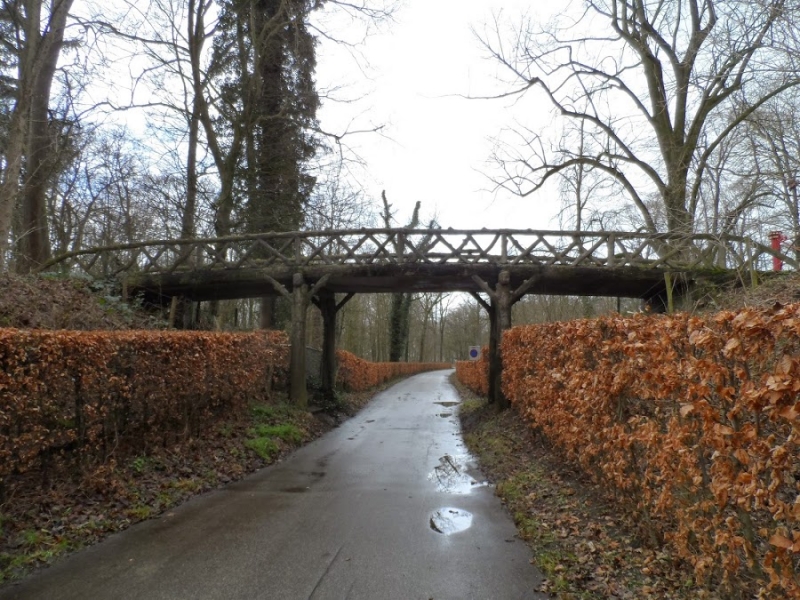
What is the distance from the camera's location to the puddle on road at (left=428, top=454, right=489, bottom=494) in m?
7.58

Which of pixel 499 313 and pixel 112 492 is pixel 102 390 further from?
pixel 499 313

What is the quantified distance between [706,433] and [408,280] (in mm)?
11836

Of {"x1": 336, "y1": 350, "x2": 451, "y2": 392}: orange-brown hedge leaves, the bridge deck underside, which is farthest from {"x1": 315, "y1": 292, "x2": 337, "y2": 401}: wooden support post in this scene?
{"x1": 336, "y1": 350, "x2": 451, "y2": 392}: orange-brown hedge leaves

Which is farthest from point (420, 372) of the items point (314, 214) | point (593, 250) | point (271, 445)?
point (271, 445)

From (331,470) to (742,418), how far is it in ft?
21.7

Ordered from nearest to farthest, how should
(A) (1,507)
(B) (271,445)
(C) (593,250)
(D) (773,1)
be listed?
(A) (1,507)
(D) (773,1)
(B) (271,445)
(C) (593,250)

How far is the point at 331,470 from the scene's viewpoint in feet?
28.4

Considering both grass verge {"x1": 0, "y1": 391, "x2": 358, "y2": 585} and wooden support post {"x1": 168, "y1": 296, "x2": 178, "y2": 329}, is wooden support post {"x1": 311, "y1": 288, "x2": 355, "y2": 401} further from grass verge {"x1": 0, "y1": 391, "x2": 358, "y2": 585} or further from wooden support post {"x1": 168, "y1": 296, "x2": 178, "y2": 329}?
grass verge {"x1": 0, "y1": 391, "x2": 358, "y2": 585}

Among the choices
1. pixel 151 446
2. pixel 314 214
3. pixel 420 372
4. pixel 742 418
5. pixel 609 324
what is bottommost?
pixel 420 372

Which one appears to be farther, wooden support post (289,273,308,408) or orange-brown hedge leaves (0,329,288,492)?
wooden support post (289,273,308,408)

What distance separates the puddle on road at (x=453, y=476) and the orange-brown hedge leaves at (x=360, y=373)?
11.4 metres

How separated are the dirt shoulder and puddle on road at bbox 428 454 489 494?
40 centimetres

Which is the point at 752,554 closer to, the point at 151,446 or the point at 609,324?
the point at 609,324

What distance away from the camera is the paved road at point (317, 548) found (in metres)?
4.21
